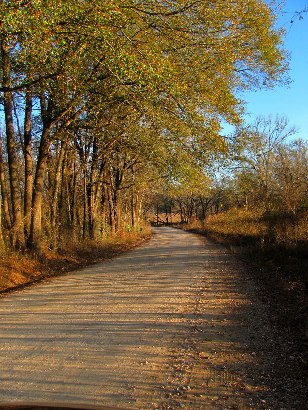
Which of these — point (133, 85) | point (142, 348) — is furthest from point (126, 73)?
point (142, 348)

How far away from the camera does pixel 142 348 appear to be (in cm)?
559

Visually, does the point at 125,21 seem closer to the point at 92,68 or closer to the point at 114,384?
the point at 92,68

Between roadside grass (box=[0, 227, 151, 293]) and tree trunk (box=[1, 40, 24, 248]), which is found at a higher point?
tree trunk (box=[1, 40, 24, 248])

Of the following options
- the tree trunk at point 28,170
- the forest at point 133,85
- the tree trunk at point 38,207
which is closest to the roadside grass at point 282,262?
the forest at point 133,85

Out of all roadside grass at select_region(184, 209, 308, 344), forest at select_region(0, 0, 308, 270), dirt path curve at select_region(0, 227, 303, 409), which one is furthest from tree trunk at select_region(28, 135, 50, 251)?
roadside grass at select_region(184, 209, 308, 344)

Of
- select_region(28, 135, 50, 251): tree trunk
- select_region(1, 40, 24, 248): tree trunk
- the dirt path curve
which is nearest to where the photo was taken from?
the dirt path curve

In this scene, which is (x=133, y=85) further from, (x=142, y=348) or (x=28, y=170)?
(x=142, y=348)

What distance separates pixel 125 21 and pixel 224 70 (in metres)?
5.14

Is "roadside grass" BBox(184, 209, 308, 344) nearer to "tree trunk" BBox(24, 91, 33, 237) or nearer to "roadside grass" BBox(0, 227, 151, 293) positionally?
"roadside grass" BBox(0, 227, 151, 293)

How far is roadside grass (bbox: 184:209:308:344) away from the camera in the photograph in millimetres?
7238

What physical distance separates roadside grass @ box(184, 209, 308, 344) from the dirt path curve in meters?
0.43

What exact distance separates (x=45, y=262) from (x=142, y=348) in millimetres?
9516

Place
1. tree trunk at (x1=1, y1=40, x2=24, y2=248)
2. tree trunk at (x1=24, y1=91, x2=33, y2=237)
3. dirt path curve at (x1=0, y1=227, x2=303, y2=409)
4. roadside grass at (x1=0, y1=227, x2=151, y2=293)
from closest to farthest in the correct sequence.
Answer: dirt path curve at (x1=0, y1=227, x2=303, y2=409) < roadside grass at (x1=0, y1=227, x2=151, y2=293) < tree trunk at (x1=1, y1=40, x2=24, y2=248) < tree trunk at (x1=24, y1=91, x2=33, y2=237)

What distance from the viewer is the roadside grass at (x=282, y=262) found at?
23.7 feet
